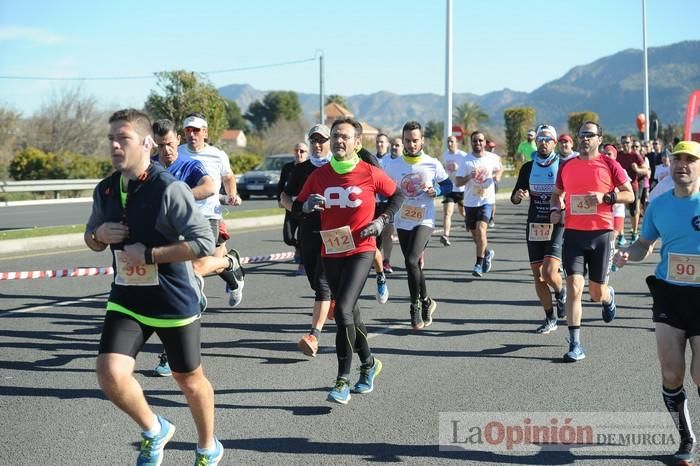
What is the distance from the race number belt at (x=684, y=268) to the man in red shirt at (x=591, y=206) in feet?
7.77

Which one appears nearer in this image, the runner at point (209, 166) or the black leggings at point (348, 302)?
the black leggings at point (348, 302)

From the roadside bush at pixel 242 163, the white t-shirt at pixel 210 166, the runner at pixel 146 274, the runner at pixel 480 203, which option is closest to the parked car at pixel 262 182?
the roadside bush at pixel 242 163

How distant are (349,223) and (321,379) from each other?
1301 mm

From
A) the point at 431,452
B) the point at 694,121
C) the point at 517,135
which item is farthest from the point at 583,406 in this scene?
the point at 517,135

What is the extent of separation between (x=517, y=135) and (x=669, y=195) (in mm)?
55965

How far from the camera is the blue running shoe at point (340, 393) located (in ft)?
20.0

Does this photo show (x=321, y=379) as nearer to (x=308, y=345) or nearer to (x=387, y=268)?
(x=308, y=345)

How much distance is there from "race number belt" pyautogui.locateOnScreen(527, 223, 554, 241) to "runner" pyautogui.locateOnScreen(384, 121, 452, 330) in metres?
0.96

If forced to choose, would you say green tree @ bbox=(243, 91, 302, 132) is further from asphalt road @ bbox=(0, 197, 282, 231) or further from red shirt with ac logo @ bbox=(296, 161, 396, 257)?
red shirt with ac logo @ bbox=(296, 161, 396, 257)

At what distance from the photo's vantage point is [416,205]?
8992 mm

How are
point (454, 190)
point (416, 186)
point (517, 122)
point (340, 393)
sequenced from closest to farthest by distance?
point (340, 393), point (416, 186), point (454, 190), point (517, 122)

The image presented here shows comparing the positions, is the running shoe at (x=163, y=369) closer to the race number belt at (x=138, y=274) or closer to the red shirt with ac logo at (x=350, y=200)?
the red shirt with ac logo at (x=350, y=200)

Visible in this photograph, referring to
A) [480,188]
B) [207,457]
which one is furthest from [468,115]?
[207,457]

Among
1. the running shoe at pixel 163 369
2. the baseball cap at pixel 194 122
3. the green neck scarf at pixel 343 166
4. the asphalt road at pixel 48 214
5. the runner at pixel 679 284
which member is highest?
the baseball cap at pixel 194 122
